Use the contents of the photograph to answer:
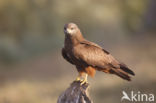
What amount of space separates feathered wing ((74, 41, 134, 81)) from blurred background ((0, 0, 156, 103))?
3.68 metres

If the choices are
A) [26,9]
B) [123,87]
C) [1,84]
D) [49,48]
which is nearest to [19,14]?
[26,9]

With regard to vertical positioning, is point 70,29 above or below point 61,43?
below

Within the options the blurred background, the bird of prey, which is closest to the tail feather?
the bird of prey

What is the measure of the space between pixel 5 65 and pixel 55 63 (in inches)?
49.6

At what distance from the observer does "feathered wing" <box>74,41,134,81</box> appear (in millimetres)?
5777

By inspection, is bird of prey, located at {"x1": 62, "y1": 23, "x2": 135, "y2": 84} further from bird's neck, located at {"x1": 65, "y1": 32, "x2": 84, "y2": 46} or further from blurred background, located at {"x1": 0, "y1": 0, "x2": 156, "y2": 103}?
blurred background, located at {"x1": 0, "y1": 0, "x2": 156, "y2": 103}

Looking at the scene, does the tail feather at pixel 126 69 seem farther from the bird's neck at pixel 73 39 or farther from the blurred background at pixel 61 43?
the blurred background at pixel 61 43

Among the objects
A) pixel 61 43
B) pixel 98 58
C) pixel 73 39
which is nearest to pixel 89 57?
pixel 98 58

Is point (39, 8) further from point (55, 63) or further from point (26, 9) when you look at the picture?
point (55, 63)

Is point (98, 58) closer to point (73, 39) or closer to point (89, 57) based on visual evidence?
point (89, 57)

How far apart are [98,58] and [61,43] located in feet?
21.3

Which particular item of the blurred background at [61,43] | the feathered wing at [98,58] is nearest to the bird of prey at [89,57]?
the feathered wing at [98,58]

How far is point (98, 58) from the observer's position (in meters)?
5.91

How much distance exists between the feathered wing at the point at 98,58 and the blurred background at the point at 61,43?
145 inches
